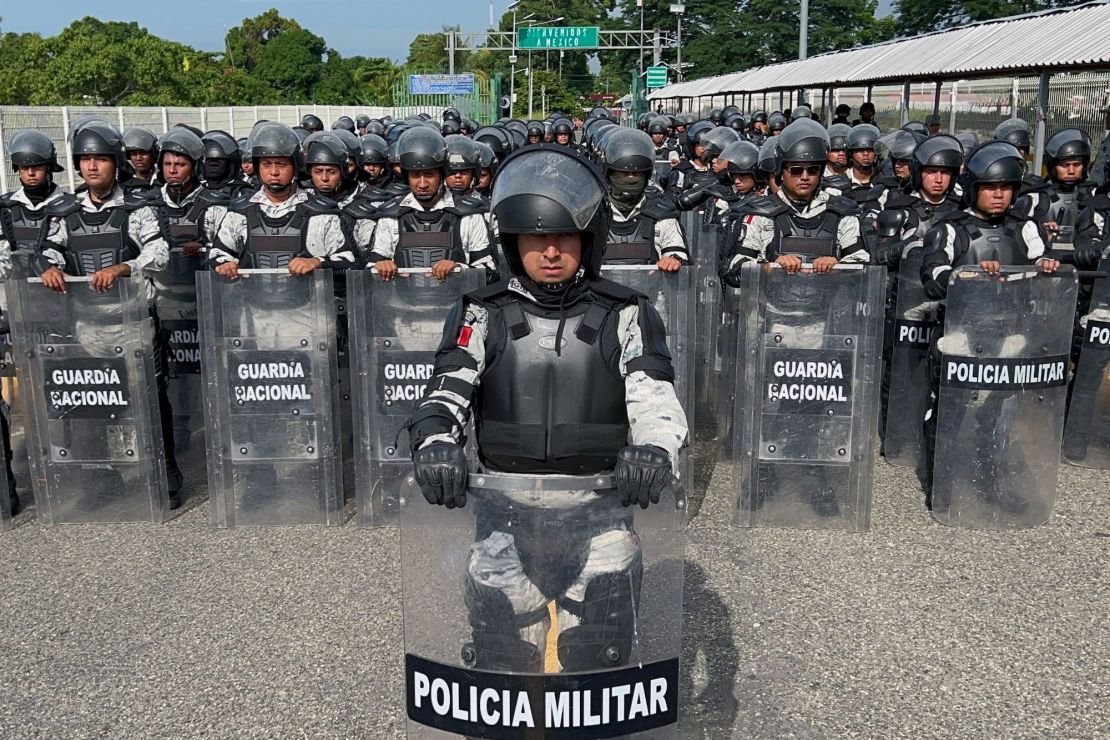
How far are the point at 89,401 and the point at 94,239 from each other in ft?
3.29

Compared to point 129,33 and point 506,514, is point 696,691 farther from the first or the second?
point 129,33

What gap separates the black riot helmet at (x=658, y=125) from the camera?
1984 cm

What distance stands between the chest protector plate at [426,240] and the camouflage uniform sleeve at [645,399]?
3.67 metres

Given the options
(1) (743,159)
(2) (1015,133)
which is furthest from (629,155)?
(2) (1015,133)

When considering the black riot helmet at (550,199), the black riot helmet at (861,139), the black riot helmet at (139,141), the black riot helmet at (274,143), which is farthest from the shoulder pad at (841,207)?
the black riot helmet at (139,141)

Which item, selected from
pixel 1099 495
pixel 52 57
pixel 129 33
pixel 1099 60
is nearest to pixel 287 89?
pixel 129 33

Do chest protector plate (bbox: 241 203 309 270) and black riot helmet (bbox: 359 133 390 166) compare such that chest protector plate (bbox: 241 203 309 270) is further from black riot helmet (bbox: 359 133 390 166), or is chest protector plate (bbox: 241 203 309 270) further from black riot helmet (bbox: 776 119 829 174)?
black riot helmet (bbox: 359 133 390 166)

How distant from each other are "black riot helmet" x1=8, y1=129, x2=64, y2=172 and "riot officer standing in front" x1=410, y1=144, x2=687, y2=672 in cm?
485

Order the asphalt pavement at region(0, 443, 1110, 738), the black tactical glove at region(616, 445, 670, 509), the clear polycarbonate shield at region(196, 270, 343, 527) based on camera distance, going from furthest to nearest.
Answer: the clear polycarbonate shield at region(196, 270, 343, 527) < the asphalt pavement at region(0, 443, 1110, 738) < the black tactical glove at region(616, 445, 670, 509)

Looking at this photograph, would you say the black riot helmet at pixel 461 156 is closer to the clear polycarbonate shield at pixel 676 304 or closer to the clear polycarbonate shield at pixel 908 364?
the clear polycarbonate shield at pixel 676 304

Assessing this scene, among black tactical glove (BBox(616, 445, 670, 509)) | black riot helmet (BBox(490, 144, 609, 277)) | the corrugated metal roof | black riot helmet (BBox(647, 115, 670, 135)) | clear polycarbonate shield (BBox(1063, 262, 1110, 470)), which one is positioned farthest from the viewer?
black riot helmet (BBox(647, 115, 670, 135))

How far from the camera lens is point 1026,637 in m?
4.69

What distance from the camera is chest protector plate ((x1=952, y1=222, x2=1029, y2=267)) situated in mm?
6199

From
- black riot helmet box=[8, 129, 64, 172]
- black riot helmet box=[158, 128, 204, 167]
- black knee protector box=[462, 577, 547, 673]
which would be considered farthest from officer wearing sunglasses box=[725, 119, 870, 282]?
black riot helmet box=[8, 129, 64, 172]
